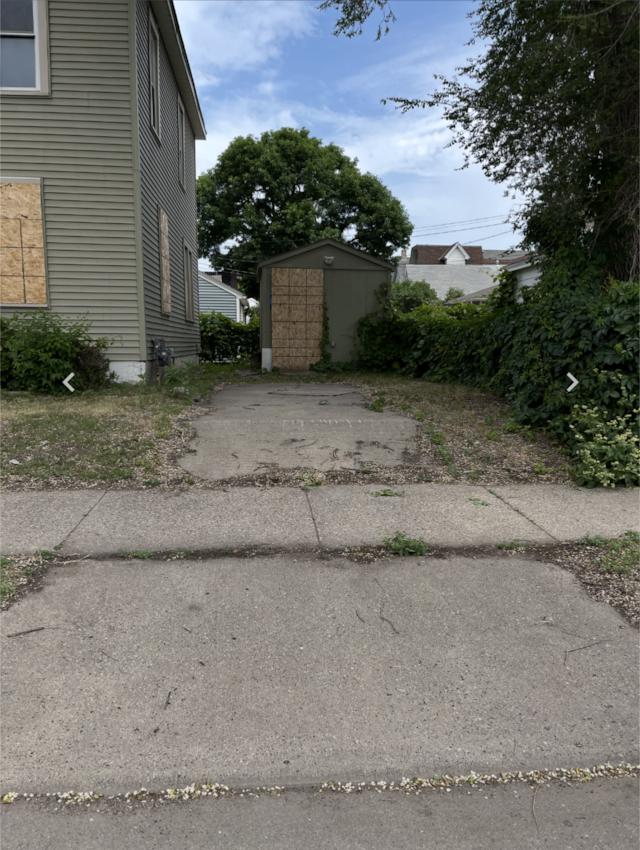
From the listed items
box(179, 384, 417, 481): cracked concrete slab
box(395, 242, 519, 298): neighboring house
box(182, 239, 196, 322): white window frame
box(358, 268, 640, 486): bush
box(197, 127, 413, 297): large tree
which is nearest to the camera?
box(358, 268, 640, 486): bush

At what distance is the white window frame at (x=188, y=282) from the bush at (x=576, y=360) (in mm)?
7776

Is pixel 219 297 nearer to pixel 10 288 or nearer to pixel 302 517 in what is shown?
pixel 10 288

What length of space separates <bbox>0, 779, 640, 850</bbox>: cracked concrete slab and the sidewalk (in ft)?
6.56

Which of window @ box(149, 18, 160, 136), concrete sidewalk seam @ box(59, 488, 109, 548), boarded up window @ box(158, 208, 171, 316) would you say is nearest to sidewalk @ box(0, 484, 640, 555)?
concrete sidewalk seam @ box(59, 488, 109, 548)

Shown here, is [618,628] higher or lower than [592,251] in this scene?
lower

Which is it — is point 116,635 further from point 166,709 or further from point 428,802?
point 428,802

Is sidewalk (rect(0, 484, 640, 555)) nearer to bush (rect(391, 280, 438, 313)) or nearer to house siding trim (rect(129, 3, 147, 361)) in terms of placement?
house siding trim (rect(129, 3, 147, 361))

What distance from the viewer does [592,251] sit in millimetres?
7023

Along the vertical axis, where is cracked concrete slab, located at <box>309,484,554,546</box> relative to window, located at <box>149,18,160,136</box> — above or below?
below

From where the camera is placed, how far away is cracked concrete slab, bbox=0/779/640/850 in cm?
180

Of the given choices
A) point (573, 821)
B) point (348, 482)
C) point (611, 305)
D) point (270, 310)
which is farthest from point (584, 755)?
point (270, 310)

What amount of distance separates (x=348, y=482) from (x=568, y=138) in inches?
202

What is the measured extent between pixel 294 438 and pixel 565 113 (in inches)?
194

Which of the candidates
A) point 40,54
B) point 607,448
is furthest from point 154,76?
point 607,448
